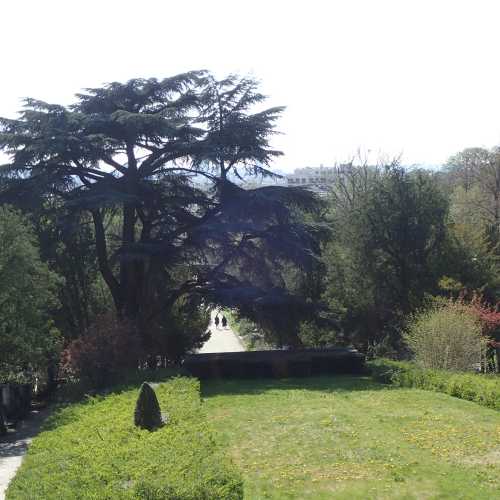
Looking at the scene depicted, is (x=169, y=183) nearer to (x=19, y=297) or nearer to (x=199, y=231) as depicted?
(x=199, y=231)

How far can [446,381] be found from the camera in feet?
57.5

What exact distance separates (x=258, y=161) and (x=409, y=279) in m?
9.65

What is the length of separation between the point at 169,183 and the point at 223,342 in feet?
80.3

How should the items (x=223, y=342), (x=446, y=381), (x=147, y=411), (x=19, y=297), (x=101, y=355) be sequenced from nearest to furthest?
(x=147, y=411), (x=446, y=381), (x=19, y=297), (x=101, y=355), (x=223, y=342)

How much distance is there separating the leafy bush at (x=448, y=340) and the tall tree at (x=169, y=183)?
5303 mm

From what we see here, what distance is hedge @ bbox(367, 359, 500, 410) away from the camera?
15759 mm

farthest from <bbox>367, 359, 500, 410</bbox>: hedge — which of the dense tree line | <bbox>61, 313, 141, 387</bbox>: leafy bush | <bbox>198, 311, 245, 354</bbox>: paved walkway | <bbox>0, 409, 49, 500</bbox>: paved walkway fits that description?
<bbox>198, 311, 245, 354</bbox>: paved walkway

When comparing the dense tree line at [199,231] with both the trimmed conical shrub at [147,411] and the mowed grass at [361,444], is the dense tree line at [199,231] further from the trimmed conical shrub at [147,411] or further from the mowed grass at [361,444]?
the trimmed conical shrub at [147,411]

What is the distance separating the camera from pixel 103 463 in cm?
779

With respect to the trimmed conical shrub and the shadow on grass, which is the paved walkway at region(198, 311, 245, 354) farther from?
the trimmed conical shrub

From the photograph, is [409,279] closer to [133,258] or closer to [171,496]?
[133,258]

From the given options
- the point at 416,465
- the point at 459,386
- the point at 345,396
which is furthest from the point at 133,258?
the point at 416,465

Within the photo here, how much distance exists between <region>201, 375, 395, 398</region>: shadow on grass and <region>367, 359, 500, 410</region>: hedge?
470mm

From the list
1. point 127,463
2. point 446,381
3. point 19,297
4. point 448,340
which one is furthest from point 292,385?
point 127,463
